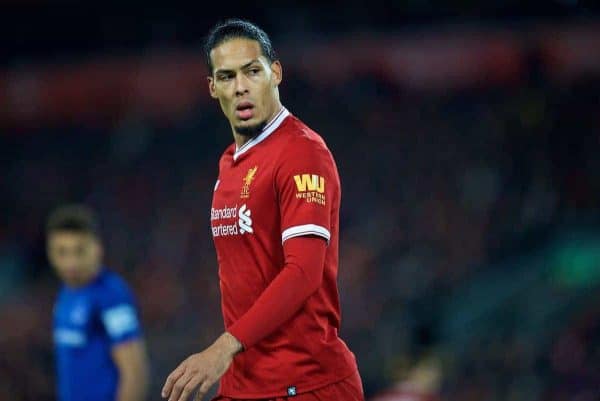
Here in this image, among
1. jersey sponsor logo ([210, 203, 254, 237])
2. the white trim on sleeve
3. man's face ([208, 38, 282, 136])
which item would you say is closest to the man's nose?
man's face ([208, 38, 282, 136])

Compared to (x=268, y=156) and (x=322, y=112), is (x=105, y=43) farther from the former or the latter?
(x=268, y=156)

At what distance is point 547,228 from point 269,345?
8.99 meters

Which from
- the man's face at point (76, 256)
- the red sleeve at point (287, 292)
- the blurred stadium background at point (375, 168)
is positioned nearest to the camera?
the red sleeve at point (287, 292)

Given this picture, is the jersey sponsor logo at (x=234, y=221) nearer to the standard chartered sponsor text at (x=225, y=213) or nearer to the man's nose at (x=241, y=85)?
the standard chartered sponsor text at (x=225, y=213)

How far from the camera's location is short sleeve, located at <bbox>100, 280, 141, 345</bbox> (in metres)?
5.08

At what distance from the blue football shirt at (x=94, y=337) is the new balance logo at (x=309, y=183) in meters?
2.58

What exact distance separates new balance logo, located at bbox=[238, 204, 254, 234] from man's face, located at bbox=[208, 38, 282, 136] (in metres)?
0.27

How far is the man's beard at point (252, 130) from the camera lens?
3008 millimetres

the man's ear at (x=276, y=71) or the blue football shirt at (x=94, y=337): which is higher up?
the man's ear at (x=276, y=71)

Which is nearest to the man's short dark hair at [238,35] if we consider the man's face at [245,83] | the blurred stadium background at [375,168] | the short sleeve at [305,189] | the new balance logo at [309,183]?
the man's face at [245,83]

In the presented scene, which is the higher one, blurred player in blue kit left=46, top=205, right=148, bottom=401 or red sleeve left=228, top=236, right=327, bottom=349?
red sleeve left=228, top=236, right=327, bottom=349

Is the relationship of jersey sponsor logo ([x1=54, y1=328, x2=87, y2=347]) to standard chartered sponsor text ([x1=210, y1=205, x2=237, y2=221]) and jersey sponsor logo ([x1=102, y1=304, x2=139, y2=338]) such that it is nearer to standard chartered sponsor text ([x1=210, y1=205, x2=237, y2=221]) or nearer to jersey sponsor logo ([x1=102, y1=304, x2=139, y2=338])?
jersey sponsor logo ([x1=102, y1=304, x2=139, y2=338])

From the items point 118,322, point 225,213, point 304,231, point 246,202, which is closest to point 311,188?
point 304,231

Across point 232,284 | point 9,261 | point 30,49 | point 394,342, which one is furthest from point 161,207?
point 232,284
